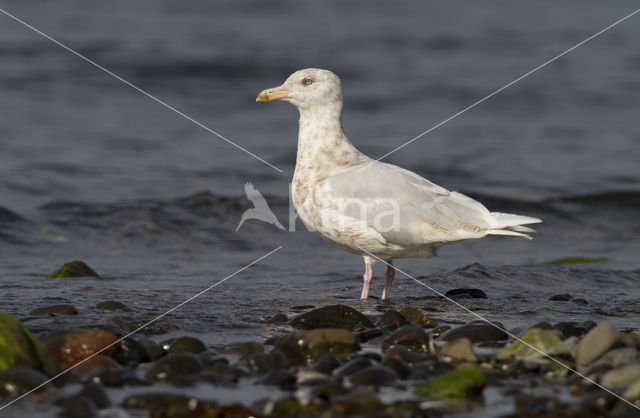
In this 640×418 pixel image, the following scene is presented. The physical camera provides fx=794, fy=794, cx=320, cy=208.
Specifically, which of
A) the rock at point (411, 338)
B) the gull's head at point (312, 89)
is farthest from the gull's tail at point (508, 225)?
the gull's head at point (312, 89)

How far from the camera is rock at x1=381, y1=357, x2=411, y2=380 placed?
452cm

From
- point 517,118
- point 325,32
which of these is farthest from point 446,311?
point 325,32

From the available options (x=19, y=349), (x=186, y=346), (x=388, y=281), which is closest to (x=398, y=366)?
(x=186, y=346)

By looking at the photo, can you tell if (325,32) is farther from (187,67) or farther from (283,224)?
(283,224)

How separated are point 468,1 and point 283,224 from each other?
684 inches

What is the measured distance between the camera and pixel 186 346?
197 inches

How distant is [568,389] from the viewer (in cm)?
429

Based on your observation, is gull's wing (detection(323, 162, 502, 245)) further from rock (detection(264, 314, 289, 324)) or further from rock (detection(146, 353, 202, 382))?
rock (detection(146, 353, 202, 382))

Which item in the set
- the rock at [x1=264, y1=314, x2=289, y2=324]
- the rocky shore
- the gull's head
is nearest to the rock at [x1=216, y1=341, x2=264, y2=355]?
the rocky shore

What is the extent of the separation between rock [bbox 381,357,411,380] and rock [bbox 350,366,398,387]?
0.33 ft

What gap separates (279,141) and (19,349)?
10.3 metres

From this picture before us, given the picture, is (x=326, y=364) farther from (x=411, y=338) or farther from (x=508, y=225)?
(x=508, y=225)

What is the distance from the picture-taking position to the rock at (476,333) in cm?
536

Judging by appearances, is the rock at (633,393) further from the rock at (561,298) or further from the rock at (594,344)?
the rock at (561,298)
